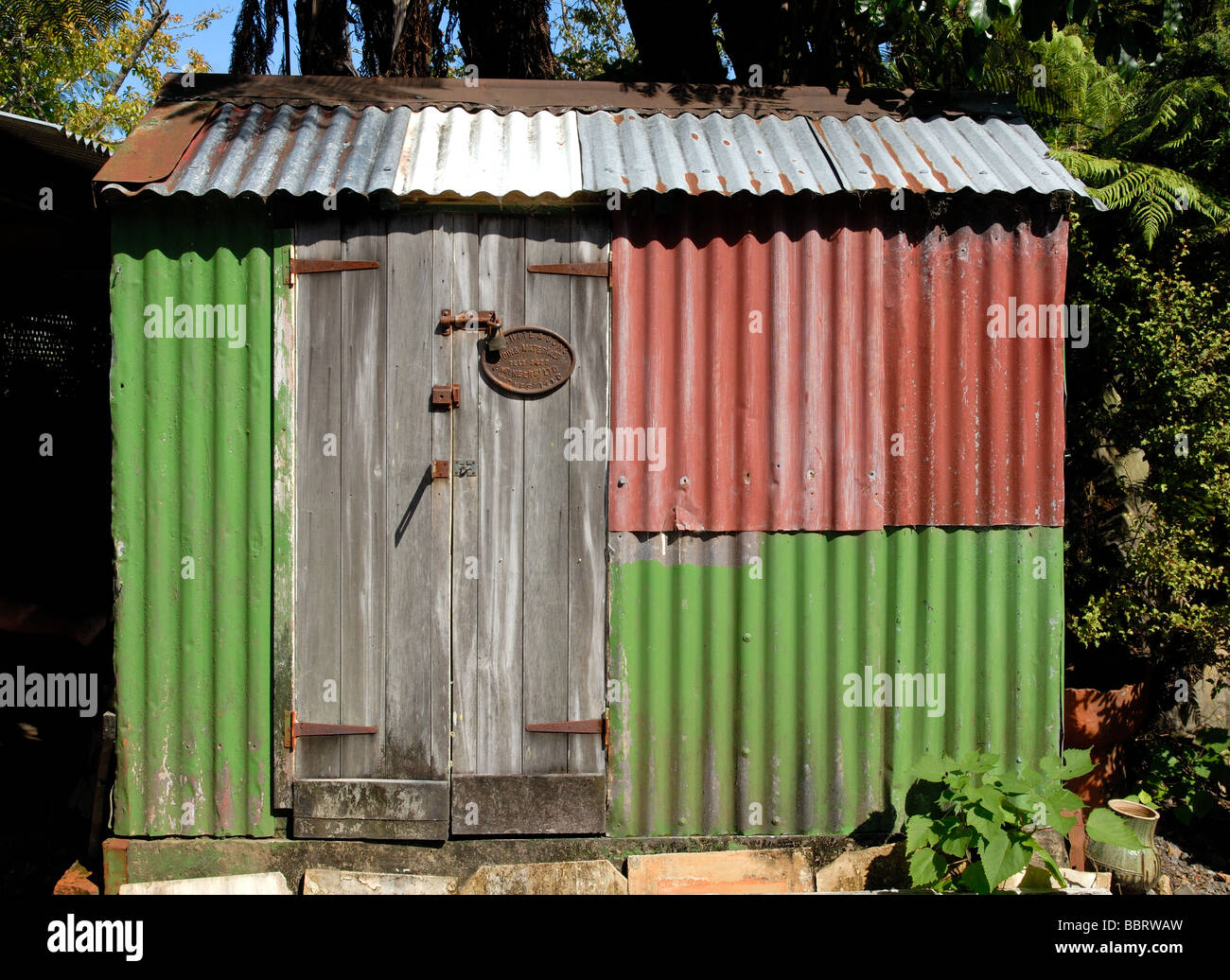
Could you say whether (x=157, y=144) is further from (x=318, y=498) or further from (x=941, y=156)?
(x=941, y=156)

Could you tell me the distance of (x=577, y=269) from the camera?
4.12 meters

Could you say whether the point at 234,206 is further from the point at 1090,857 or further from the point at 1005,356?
the point at 1090,857

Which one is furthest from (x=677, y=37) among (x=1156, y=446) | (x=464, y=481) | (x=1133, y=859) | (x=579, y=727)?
(x=1133, y=859)

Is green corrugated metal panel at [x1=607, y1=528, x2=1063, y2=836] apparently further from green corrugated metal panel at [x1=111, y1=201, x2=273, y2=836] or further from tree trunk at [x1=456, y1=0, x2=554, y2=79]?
tree trunk at [x1=456, y1=0, x2=554, y2=79]

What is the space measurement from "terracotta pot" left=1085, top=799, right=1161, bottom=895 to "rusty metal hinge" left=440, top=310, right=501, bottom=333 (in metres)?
3.91

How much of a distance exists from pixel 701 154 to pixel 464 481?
1994 mm

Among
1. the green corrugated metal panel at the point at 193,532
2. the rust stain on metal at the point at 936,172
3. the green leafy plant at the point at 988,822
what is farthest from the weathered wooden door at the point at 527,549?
the rust stain on metal at the point at 936,172

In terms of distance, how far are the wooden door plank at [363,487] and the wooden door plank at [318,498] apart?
0.12ft

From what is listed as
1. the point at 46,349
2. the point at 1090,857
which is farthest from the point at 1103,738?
the point at 46,349

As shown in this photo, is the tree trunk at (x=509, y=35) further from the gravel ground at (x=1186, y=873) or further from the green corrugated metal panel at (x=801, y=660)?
the gravel ground at (x=1186, y=873)

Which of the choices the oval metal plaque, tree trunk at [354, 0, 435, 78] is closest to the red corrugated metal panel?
the oval metal plaque

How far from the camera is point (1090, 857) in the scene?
4.43 meters

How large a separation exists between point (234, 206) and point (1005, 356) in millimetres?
3734

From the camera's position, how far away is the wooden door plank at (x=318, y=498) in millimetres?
4086
